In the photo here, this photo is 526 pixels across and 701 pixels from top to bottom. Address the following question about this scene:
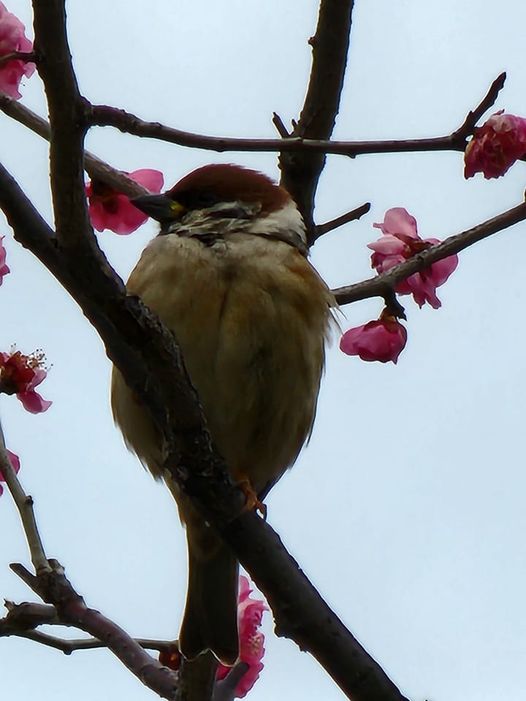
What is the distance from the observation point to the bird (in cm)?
322

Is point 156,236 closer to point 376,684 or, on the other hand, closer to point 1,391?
point 1,391

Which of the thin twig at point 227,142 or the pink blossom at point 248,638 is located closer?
the thin twig at point 227,142

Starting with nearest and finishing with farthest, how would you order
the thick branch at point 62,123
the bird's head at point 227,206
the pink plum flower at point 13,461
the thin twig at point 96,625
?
the thick branch at point 62,123 → the thin twig at point 96,625 → the pink plum flower at point 13,461 → the bird's head at point 227,206

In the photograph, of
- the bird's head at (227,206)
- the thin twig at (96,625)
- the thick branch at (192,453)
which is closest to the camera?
the thick branch at (192,453)

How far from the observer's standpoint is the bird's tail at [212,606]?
3287mm

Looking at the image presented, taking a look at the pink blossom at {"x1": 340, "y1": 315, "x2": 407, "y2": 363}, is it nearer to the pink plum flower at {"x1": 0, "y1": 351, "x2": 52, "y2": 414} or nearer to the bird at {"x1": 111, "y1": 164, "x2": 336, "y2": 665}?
the bird at {"x1": 111, "y1": 164, "x2": 336, "y2": 665}

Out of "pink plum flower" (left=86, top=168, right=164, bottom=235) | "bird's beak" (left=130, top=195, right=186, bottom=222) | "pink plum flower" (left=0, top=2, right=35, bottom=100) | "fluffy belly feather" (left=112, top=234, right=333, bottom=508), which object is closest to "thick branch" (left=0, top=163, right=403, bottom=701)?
"fluffy belly feather" (left=112, top=234, right=333, bottom=508)

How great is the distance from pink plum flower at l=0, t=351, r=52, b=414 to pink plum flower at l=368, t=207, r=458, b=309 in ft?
3.28

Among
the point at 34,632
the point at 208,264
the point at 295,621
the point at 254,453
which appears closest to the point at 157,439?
the point at 254,453

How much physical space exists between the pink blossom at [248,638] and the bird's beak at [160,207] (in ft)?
3.76

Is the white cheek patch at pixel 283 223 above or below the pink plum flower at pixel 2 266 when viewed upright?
above

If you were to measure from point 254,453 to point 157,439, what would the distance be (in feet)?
1.04

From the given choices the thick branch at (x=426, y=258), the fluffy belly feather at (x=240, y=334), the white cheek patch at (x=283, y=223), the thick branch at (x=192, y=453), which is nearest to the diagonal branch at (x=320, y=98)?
the white cheek patch at (x=283, y=223)

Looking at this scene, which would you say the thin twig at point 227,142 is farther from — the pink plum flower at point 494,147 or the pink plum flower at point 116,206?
the pink plum flower at point 116,206
